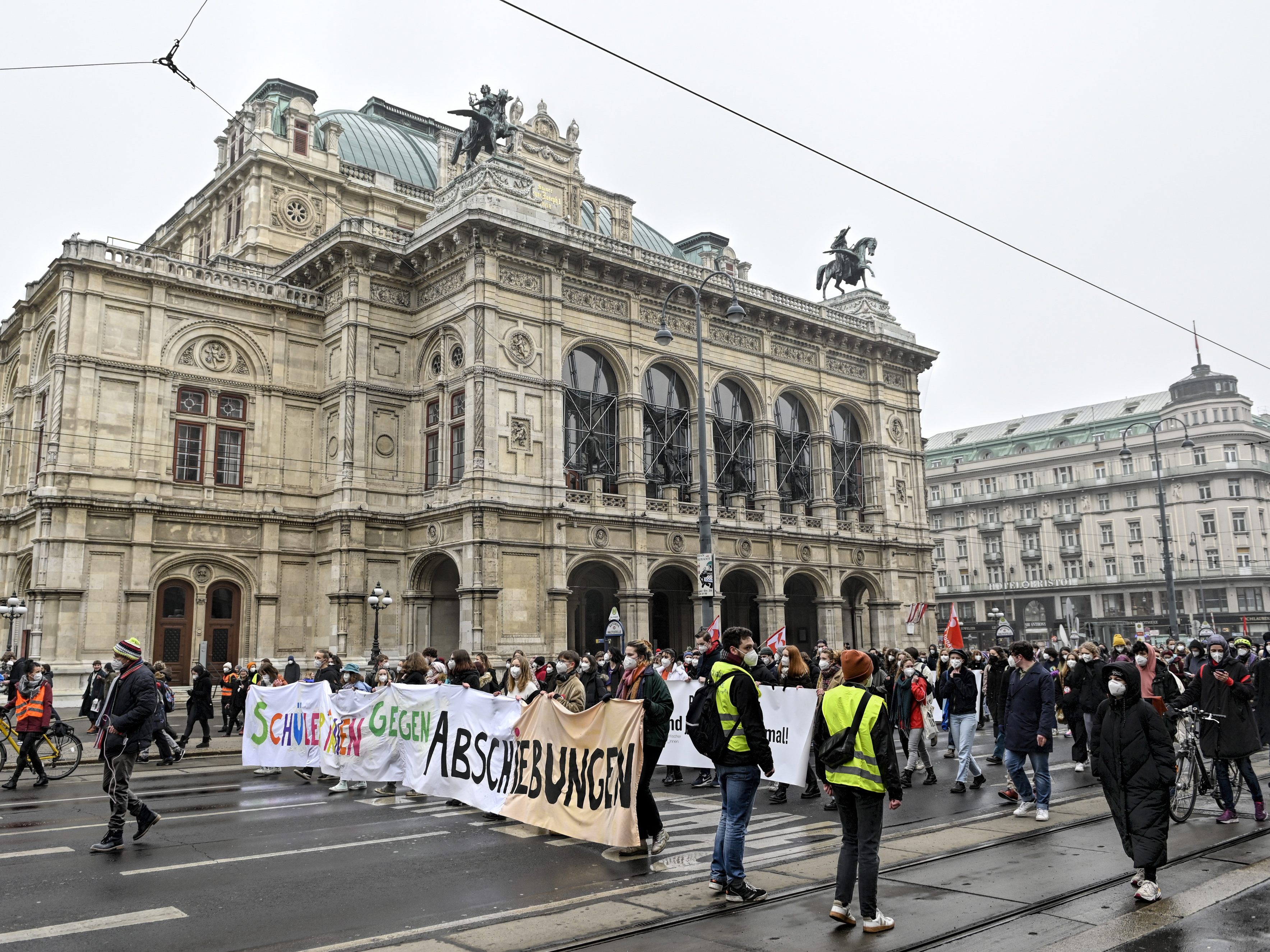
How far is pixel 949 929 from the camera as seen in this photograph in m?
7.16

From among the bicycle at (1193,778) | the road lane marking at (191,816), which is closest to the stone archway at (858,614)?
the bicycle at (1193,778)

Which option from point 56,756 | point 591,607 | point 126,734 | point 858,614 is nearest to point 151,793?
point 56,756

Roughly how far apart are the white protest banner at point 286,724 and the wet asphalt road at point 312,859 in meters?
0.96

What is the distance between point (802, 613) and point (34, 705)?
108 ft

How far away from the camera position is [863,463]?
149ft

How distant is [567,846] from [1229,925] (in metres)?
5.89

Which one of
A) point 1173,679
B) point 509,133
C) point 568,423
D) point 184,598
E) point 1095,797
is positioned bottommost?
point 1095,797

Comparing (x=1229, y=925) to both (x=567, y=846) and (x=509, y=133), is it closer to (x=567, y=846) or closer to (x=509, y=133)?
(x=567, y=846)

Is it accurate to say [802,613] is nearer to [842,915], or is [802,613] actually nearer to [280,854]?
[280,854]

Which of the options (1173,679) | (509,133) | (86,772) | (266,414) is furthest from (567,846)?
Result: (509,133)

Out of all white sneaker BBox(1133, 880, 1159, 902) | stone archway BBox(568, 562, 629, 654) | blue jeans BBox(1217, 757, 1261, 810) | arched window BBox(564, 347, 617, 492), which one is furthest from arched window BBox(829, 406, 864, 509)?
white sneaker BBox(1133, 880, 1159, 902)

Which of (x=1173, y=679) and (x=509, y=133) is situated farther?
(x=509, y=133)

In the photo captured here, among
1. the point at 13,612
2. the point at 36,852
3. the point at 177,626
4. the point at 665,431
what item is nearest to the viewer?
the point at 36,852

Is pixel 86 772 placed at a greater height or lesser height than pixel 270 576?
lesser
